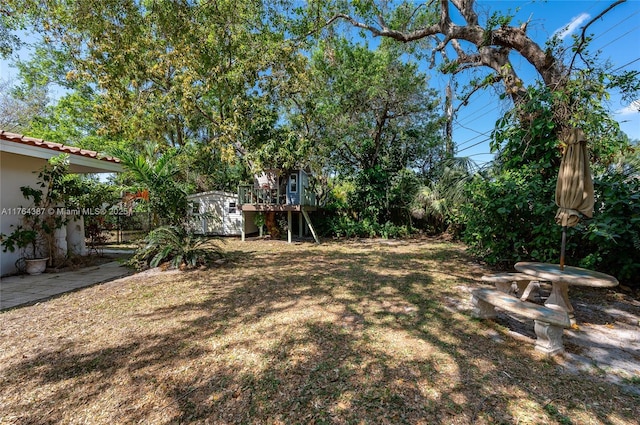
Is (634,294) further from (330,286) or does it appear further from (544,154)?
(330,286)

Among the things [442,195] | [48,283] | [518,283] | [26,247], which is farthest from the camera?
[442,195]

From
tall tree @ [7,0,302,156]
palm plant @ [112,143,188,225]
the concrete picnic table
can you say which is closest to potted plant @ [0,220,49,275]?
palm plant @ [112,143,188,225]

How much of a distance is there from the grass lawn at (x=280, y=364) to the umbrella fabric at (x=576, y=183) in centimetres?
157

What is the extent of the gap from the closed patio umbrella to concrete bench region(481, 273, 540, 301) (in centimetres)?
49

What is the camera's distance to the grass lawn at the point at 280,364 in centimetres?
188

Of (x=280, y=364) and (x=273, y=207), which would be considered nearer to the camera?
(x=280, y=364)

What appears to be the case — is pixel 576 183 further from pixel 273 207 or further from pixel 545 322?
pixel 273 207

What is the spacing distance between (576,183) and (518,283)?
1.62 m

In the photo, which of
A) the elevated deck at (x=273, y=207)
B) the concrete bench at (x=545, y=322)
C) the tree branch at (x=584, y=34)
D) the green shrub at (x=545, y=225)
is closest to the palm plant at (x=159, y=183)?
the elevated deck at (x=273, y=207)

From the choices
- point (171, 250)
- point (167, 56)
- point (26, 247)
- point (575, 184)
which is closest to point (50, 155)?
point (26, 247)

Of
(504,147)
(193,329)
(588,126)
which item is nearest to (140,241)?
(193,329)

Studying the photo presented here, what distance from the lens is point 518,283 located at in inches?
161

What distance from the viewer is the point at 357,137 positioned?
1259 cm

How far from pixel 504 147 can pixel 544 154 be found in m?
0.75
